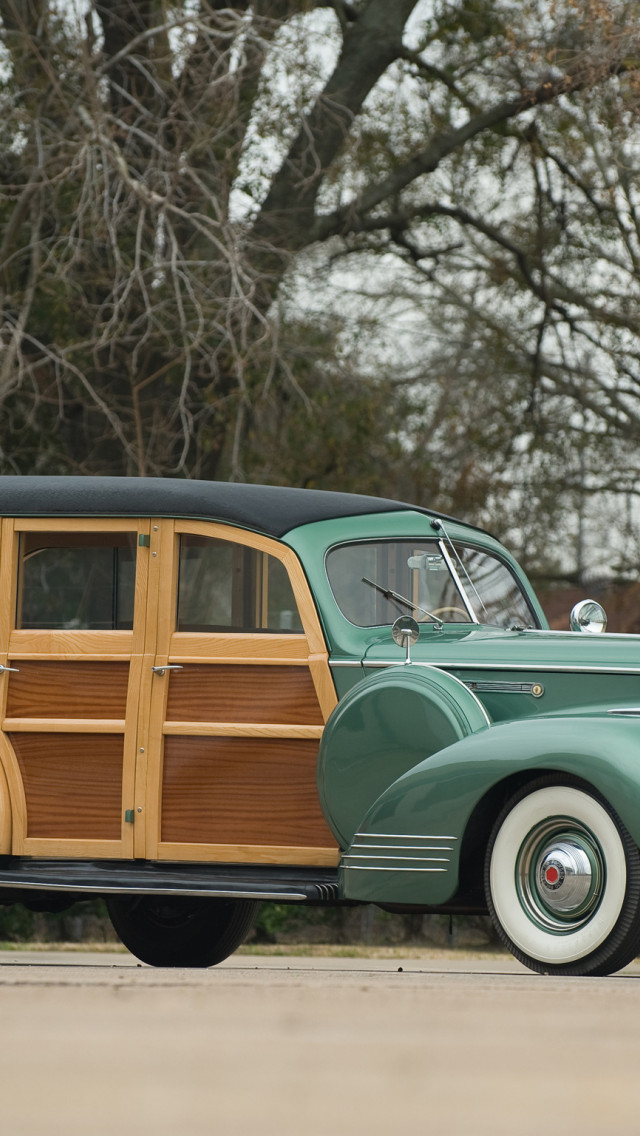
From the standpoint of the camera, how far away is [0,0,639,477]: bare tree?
11.7 m

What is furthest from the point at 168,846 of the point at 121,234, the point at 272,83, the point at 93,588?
the point at 272,83

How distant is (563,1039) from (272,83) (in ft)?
36.1

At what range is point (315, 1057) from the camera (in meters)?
3.13

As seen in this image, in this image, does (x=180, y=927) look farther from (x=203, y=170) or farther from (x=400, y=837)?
(x=203, y=170)

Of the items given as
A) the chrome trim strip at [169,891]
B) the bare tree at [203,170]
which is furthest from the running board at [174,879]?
the bare tree at [203,170]

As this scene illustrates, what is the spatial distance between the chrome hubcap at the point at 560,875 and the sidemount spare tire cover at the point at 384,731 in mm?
531

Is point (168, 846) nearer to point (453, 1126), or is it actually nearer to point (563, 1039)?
point (563, 1039)

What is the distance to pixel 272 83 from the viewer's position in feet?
42.5

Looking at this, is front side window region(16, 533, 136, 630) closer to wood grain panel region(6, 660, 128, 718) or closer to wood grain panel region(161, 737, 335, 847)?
wood grain panel region(6, 660, 128, 718)

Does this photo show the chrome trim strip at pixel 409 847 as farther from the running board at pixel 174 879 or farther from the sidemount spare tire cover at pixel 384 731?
the running board at pixel 174 879

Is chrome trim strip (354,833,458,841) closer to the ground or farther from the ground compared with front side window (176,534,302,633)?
closer to the ground

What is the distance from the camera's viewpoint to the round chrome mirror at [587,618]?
667cm

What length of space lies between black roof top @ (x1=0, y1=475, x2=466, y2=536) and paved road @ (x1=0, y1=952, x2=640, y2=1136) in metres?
2.39

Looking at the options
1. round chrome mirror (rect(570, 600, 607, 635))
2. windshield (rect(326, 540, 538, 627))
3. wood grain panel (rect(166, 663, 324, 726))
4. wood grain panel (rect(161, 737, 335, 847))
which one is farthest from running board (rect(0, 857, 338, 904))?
round chrome mirror (rect(570, 600, 607, 635))
